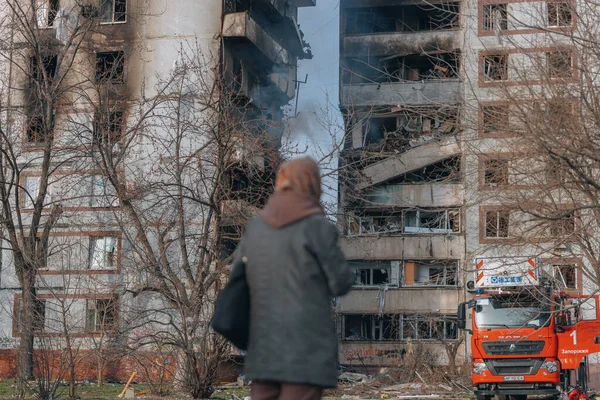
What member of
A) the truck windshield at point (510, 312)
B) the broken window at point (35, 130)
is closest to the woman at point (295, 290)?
the truck windshield at point (510, 312)

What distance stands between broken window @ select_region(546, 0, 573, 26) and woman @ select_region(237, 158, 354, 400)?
13.8 meters

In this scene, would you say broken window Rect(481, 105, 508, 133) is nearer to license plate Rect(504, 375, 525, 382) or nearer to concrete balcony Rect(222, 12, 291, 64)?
license plate Rect(504, 375, 525, 382)

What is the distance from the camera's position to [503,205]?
65.7ft

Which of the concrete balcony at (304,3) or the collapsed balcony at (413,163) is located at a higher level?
the concrete balcony at (304,3)

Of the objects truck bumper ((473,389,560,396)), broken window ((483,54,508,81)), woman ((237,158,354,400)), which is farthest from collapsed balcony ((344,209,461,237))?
woman ((237,158,354,400))

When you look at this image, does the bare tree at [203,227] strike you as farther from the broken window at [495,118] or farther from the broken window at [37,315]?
the broken window at [495,118]

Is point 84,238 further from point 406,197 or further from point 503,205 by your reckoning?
point 503,205

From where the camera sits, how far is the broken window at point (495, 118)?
692 inches

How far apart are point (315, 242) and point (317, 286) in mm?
252

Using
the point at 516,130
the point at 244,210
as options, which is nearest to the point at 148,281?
the point at 244,210

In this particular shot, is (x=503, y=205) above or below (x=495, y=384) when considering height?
above

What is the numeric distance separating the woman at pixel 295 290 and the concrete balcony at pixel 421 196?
43.0 m

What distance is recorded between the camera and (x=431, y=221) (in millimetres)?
49406

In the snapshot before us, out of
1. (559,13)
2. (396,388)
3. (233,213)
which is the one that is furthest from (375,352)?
(559,13)
